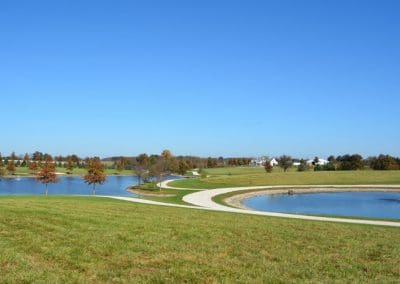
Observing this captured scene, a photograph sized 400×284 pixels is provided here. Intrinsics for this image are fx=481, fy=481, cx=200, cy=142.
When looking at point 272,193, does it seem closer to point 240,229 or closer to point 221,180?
point 221,180

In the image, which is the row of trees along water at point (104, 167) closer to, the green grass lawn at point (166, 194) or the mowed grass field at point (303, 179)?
the mowed grass field at point (303, 179)

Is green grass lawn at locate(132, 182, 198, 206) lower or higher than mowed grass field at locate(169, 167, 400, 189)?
lower

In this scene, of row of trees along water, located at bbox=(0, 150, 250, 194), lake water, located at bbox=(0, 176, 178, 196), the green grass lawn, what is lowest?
lake water, located at bbox=(0, 176, 178, 196)

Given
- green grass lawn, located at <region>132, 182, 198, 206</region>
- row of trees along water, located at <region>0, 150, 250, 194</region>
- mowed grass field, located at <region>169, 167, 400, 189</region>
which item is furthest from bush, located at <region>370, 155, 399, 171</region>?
green grass lawn, located at <region>132, 182, 198, 206</region>

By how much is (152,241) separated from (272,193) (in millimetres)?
49198

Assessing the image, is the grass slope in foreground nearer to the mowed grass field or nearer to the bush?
the mowed grass field

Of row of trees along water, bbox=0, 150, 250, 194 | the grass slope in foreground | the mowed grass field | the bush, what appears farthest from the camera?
the bush

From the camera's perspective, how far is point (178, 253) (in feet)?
31.1

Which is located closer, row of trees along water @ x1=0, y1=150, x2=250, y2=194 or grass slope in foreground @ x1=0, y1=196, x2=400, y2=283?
grass slope in foreground @ x1=0, y1=196, x2=400, y2=283

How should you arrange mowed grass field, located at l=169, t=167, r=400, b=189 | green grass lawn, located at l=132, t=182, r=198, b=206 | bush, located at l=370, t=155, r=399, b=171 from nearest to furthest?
green grass lawn, located at l=132, t=182, r=198, b=206 < mowed grass field, located at l=169, t=167, r=400, b=189 < bush, located at l=370, t=155, r=399, b=171

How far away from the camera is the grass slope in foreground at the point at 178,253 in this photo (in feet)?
25.8

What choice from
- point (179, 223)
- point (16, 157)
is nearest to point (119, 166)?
point (16, 157)

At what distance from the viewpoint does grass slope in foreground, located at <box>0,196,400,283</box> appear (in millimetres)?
7867

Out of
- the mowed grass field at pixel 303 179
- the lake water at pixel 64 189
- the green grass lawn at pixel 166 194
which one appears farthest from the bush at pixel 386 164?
the green grass lawn at pixel 166 194
